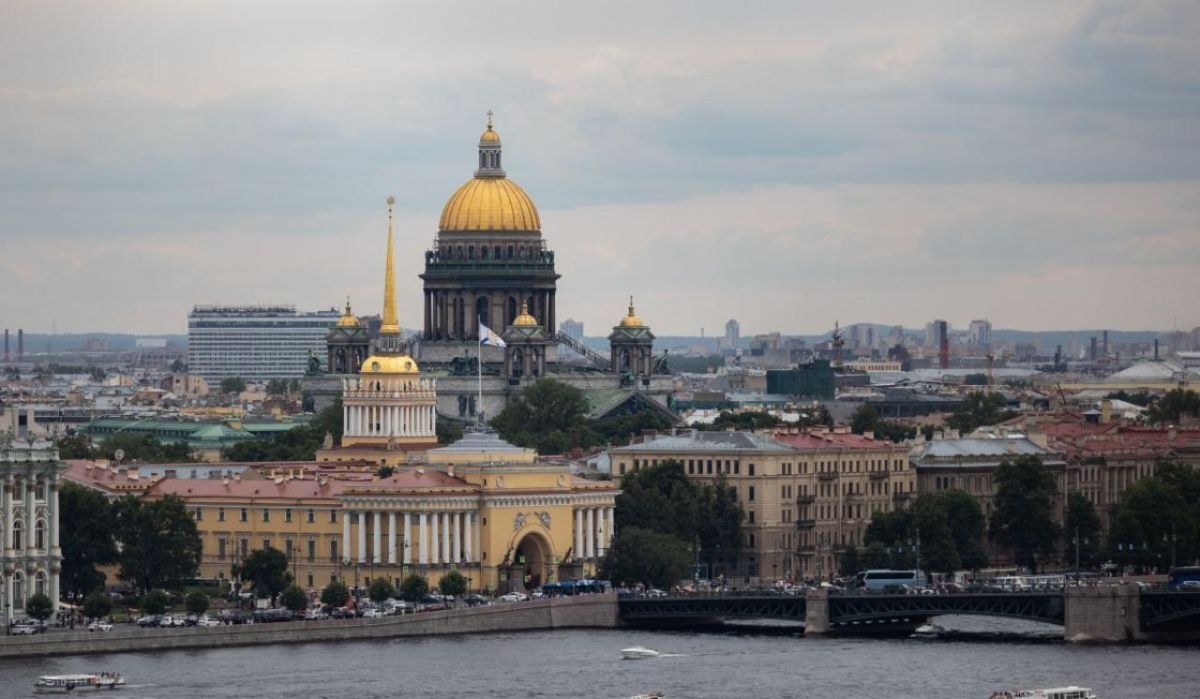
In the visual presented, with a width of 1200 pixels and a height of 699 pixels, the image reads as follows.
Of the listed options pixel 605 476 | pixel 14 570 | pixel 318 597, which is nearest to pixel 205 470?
pixel 605 476

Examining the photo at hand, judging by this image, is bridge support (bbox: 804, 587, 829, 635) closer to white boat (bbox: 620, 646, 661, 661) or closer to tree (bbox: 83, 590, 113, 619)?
white boat (bbox: 620, 646, 661, 661)

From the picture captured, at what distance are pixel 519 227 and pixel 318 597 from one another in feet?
185

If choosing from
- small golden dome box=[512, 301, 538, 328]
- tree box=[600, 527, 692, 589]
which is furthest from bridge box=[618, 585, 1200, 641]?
small golden dome box=[512, 301, 538, 328]

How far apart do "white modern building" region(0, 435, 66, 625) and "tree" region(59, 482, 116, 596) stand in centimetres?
443

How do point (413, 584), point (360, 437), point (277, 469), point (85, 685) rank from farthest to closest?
point (360, 437)
point (277, 469)
point (413, 584)
point (85, 685)

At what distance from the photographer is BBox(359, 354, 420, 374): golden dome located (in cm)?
12812

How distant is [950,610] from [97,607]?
62.9 ft

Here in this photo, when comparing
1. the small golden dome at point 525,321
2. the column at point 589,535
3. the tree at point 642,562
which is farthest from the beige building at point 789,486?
the small golden dome at point 525,321

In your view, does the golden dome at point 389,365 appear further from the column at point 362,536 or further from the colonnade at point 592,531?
the column at point 362,536

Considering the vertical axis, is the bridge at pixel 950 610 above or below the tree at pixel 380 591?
below

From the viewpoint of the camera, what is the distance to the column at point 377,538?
336 ft

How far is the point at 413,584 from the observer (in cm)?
9794

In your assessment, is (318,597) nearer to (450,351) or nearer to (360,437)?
(360,437)

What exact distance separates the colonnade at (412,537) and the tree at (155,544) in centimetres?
400
